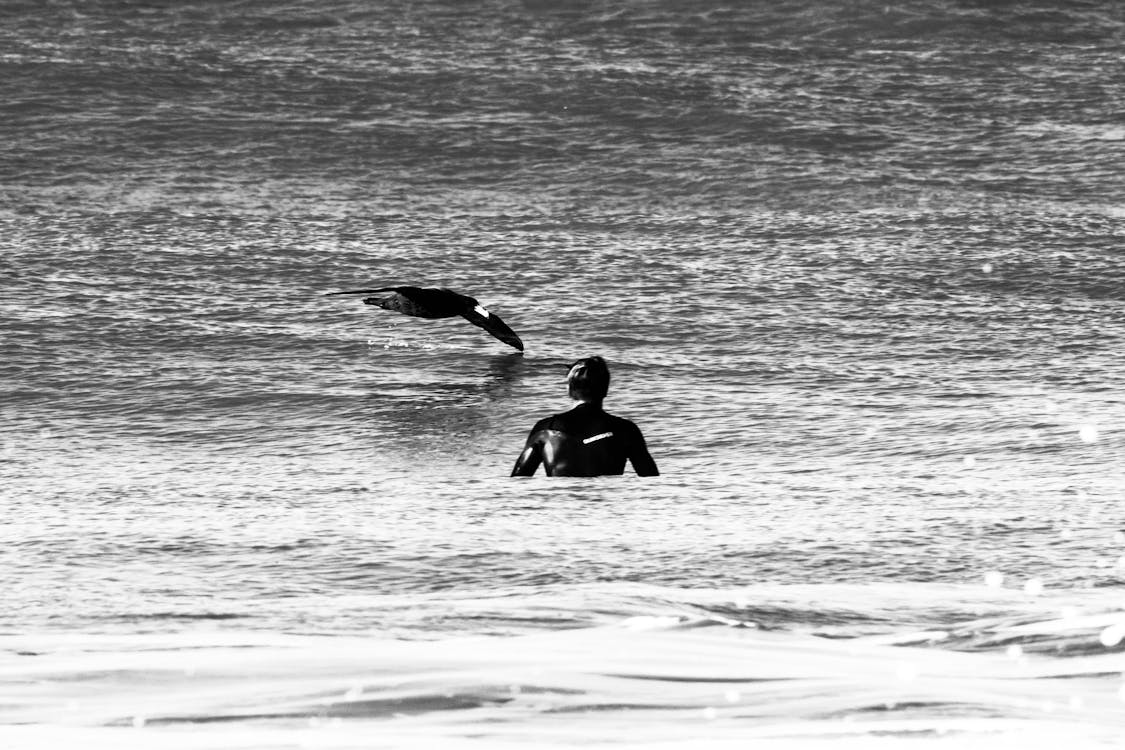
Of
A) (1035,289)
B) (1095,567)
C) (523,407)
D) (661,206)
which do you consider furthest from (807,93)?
(1095,567)

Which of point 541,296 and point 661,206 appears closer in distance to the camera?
point 541,296

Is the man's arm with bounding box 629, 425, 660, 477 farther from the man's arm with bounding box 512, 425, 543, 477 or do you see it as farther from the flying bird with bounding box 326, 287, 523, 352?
the flying bird with bounding box 326, 287, 523, 352

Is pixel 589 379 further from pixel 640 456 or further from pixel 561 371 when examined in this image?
pixel 561 371

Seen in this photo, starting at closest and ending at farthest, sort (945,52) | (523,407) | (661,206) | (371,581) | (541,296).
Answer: (371,581) < (523,407) < (541,296) < (661,206) < (945,52)

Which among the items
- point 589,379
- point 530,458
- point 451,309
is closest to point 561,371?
point 451,309

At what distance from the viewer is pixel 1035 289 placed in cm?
1476

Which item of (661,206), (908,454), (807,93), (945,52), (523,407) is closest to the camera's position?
(908,454)

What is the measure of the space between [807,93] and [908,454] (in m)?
11.4

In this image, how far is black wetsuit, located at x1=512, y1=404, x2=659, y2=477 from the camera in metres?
8.84

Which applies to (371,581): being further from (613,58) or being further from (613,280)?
(613,58)

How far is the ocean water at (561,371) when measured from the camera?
5488mm

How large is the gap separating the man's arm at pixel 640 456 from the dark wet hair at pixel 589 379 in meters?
0.25

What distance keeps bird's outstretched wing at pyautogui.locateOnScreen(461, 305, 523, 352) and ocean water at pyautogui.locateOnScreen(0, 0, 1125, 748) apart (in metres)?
0.17

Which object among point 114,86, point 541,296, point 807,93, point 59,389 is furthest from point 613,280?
point 114,86
